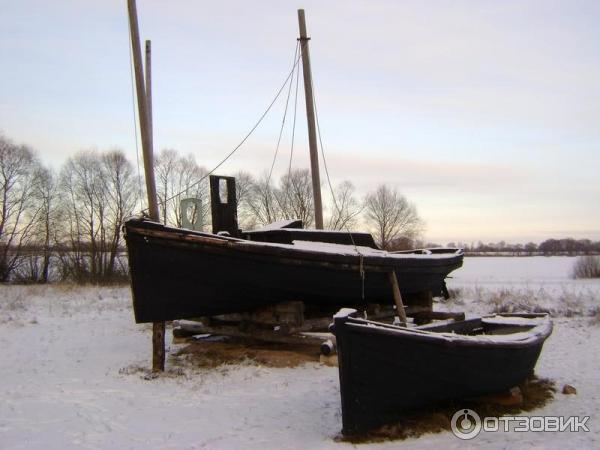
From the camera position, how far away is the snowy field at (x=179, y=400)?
4.43 metres

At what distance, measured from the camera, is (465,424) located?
185 inches

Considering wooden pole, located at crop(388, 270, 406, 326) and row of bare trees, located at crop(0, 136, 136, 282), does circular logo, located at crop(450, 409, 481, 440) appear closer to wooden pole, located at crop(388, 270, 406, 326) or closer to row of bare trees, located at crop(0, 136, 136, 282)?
wooden pole, located at crop(388, 270, 406, 326)

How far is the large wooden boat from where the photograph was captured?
6.66 m

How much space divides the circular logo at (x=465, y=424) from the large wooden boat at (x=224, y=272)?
9.32 feet

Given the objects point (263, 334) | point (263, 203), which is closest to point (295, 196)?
point (263, 203)

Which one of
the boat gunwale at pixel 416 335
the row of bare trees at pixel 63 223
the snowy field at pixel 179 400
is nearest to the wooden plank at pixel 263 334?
the snowy field at pixel 179 400

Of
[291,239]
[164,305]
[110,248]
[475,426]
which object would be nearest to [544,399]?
[475,426]

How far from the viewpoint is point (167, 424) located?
488cm

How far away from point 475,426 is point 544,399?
60.0 inches

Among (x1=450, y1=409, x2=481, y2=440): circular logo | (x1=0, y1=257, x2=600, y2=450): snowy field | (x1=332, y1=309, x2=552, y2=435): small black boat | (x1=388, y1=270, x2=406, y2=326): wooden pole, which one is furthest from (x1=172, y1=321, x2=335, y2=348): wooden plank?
(x1=332, y1=309, x2=552, y2=435): small black boat

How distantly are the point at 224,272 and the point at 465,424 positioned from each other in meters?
Result: 3.64

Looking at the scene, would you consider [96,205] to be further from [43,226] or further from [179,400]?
[179,400]

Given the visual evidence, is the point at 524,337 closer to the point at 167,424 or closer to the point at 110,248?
the point at 167,424

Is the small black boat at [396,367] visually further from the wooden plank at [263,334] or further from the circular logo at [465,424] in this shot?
the wooden plank at [263,334]
